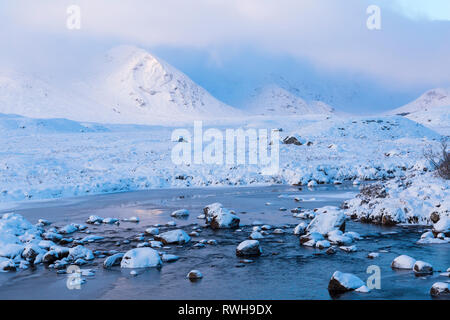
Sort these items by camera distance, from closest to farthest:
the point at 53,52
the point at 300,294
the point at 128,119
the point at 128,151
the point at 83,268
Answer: the point at 300,294
the point at 83,268
the point at 128,151
the point at 128,119
the point at 53,52

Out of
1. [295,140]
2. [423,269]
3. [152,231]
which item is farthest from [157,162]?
[423,269]

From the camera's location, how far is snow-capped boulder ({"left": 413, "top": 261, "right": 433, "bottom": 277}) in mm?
10055

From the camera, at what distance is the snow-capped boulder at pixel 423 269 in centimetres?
1005

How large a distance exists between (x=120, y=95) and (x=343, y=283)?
120 meters

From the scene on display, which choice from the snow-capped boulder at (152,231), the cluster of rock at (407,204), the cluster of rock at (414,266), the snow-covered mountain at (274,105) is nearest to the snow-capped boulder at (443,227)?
the cluster of rock at (407,204)

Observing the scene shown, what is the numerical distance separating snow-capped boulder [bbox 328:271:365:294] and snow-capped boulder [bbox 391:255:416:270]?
1804 mm

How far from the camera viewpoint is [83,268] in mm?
10891

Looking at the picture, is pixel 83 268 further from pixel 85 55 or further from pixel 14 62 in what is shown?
pixel 85 55

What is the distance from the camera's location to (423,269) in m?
10.1

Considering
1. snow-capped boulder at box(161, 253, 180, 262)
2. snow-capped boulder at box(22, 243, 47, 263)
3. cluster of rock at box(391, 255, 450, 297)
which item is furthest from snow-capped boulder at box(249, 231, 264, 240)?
snow-capped boulder at box(22, 243, 47, 263)

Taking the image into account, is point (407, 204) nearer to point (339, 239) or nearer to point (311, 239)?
point (339, 239)

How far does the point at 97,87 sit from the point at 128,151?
89533 millimetres

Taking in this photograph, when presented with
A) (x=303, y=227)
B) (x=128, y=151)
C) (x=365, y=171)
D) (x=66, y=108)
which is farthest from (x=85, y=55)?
(x=303, y=227)

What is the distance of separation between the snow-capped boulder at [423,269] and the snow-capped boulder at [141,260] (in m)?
5.99
